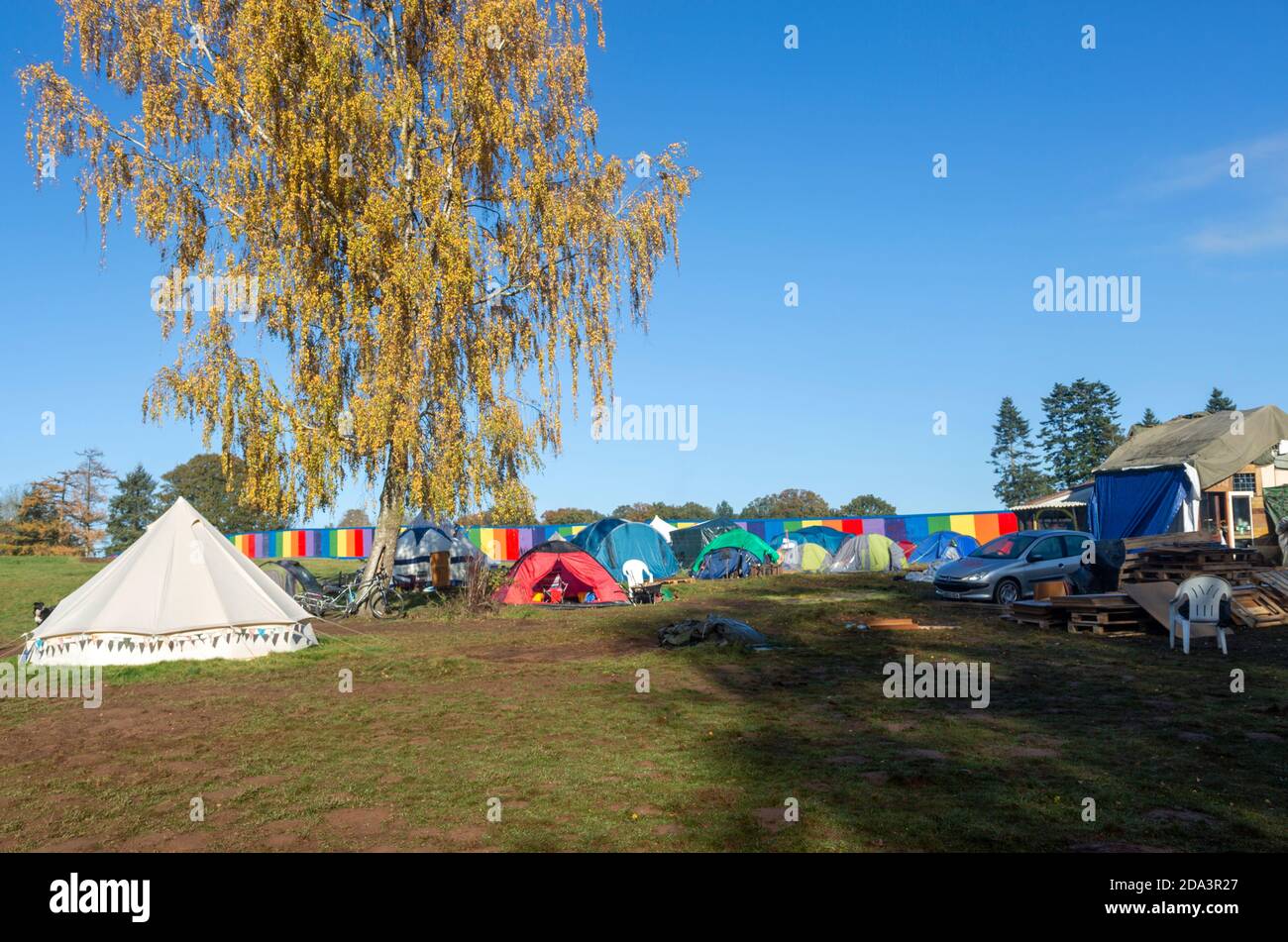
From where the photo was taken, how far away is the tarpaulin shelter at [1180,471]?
23.5 meters

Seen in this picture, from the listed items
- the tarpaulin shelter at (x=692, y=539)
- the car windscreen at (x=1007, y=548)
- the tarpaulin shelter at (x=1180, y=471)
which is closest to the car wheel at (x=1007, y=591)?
the car windscreen at (x=1007, y=548)

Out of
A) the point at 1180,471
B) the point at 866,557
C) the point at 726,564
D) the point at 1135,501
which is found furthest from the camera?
the point at 866,557

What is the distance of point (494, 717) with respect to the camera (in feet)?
29.0

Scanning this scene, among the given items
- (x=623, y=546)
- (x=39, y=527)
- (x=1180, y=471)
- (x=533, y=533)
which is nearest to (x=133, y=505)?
(x=39, y=527)

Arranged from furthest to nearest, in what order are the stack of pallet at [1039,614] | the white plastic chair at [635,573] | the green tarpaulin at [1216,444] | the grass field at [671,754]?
the white plastic chair at [635,573] → the green tarpaulin at [1216,444] → the stack of pallet at [1039,614] → the grass field at [671,754]

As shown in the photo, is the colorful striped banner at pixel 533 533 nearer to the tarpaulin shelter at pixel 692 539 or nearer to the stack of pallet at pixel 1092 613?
the tarpaulin shelter at pixel 692 539

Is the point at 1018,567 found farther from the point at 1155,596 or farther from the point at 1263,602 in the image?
the point at 1155,596

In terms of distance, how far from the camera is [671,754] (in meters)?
7.04

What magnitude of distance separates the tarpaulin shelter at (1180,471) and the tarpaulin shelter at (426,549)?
68.2 ft

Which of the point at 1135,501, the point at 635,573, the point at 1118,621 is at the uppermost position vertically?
the point at 1135,501

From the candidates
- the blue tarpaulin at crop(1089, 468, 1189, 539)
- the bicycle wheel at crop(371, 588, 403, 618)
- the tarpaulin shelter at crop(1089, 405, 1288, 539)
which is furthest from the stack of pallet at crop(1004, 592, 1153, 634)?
the bicycle wheel at crop(371, 588, 403, 618)

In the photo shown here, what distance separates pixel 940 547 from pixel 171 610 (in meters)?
30.9

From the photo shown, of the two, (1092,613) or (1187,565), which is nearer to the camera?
(1092,613)

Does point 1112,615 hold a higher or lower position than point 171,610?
lower
